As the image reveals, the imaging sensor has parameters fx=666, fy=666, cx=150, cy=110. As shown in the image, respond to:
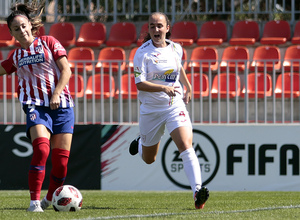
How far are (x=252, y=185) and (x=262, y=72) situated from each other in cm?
183

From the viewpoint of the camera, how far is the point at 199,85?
10539mm

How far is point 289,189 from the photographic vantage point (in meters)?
9.77

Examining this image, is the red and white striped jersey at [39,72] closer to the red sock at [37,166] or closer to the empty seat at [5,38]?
the red sock at [37,166]

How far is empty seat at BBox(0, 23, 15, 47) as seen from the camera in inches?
550

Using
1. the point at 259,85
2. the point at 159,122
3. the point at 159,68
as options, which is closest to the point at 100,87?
the point at 259,85

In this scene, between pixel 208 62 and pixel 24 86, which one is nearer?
pixel 24 86

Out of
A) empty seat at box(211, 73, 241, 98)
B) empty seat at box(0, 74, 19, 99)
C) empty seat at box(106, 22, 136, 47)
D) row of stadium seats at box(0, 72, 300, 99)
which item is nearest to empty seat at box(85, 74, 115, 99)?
row of stadium seats at box(0, 72, 300, 99)

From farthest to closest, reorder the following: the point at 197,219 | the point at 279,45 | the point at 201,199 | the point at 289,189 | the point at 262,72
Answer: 1. the point at 279,45
2. the point at 262,72
3. the point at 289,189
4. the point at 201,199
5. the point at 197,219

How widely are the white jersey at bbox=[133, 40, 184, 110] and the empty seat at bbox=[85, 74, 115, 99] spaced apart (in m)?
3.86

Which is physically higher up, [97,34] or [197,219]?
[97,34]

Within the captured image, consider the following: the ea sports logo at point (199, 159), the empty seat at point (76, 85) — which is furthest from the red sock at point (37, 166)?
the empty seat at point (76, 85)

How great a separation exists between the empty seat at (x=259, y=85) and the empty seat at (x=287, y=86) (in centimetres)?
14

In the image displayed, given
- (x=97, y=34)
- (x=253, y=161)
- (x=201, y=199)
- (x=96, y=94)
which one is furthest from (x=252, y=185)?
(x=97, y=34)

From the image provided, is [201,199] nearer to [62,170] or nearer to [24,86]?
[62,170]
